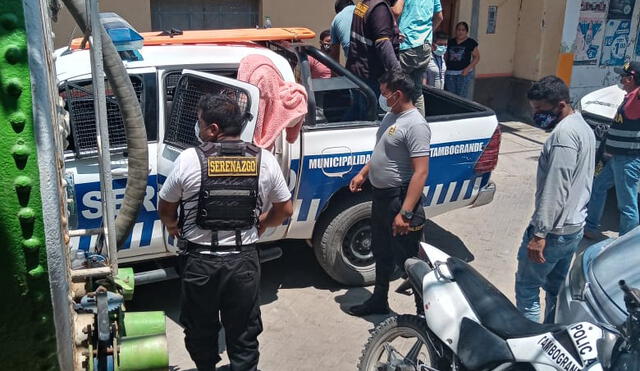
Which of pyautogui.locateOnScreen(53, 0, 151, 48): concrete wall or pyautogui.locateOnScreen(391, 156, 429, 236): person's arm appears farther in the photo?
pyautogui.locateOnScreen(53, 0, 151, 48): concrete wall

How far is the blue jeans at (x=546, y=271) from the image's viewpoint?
3986 millimetres

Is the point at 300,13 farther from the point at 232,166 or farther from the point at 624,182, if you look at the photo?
the point at 232,166

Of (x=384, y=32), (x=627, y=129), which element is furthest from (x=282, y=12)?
(x=627, y=129)

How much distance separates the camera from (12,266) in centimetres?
89

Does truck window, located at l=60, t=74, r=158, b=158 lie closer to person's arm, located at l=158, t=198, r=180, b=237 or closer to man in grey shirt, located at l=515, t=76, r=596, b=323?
person's arm, located at l=158, t=198, r=180, b=237

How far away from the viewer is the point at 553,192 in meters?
3.81

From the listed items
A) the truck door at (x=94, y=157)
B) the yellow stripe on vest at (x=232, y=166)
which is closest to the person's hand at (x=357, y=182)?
the truck door at (x=94, y=157)

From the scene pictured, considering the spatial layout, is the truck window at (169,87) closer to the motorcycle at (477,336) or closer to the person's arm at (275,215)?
the person's arm at (275,215)

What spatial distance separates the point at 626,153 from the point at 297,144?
310 centimetres

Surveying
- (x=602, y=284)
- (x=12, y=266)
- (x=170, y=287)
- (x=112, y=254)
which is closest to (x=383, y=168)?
(x=602, y=284)

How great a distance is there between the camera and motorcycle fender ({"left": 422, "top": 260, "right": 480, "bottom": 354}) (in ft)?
10.6

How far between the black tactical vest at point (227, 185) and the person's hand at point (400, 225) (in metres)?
1.34

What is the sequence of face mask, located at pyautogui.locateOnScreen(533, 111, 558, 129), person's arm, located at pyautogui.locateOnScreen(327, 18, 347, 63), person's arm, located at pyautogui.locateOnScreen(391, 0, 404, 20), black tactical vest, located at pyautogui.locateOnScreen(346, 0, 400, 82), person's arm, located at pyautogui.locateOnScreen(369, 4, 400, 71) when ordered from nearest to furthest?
face mask, located at pyautogui.locateOnScreen(533, 111, 558, 129) < person's arm, located at pyautogui.locateOnScreen(369, 4, 400, 71) < black tactical vest, located at pyautogui.locateOnScreen(346, 0, 400, 82) < person's arm, located at pyautogui.locateOnScreen(391, 0, 404, 20) < person's arm, located at pyautogui.locateOnScreen(327, 18, 347, 63)

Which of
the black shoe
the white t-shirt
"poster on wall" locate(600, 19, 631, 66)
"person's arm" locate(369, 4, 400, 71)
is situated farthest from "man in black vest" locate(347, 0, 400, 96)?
"poster on wall" locate(600, 19, 631, 66)
